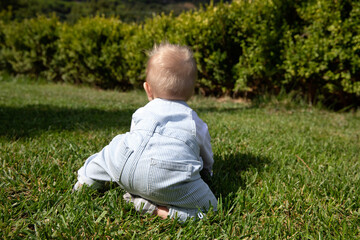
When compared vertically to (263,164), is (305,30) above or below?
above

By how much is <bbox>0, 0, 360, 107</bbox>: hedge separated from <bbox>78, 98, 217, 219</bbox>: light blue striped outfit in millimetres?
3640

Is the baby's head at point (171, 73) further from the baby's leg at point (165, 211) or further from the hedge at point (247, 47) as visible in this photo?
the hedge at point (247, 47)

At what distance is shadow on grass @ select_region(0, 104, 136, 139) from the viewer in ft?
10.1

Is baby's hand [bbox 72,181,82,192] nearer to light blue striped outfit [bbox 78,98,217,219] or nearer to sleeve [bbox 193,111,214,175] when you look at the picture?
light blue striped outfit [bbox 78,98,217,219]

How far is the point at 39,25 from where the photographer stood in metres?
9.97

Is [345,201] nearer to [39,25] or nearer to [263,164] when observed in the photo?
[263,164]

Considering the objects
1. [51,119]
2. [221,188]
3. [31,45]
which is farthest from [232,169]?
[31,45]

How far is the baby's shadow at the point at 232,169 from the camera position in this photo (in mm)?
1891

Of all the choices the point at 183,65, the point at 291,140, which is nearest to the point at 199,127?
the point at 183,65

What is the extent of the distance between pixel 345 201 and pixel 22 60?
38.4 ft

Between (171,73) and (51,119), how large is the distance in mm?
2689

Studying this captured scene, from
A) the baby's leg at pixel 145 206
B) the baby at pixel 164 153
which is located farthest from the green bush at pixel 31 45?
the baby's leg at pixel 145 206

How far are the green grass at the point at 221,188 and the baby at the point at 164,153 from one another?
10 centimetres

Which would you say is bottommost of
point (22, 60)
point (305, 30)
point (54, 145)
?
point (22, 60)
